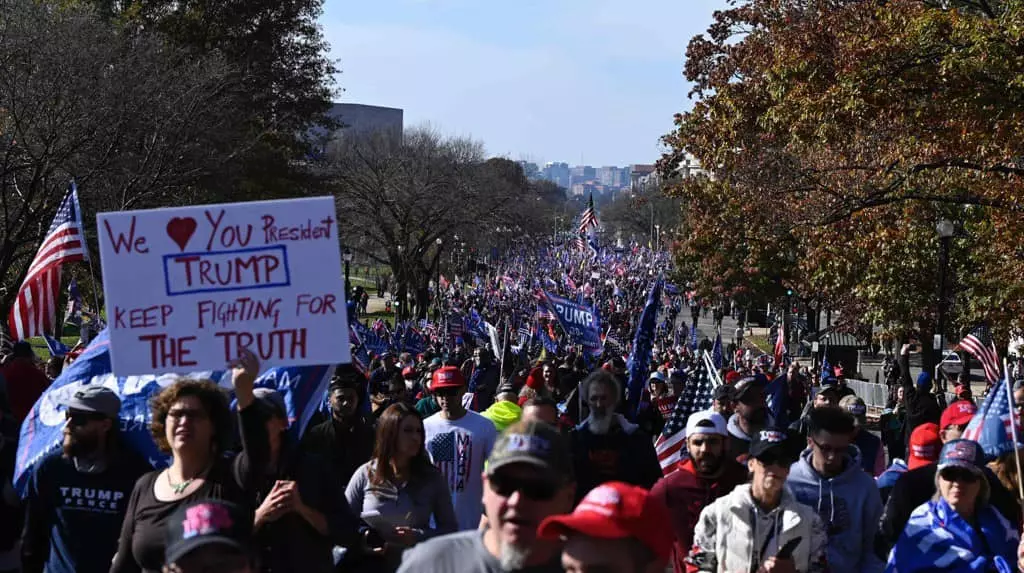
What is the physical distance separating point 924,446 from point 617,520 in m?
5.29

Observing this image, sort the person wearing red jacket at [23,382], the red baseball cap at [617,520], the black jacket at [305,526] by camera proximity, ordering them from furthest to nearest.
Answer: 1. the person wearing red jacket at [23,382]
2. the black jacket at [305,526]
3. the red baseball cap at [617,520]

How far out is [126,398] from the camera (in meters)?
7.05

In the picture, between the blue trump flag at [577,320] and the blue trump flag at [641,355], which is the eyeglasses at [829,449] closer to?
the blue trump flag at [641,355]

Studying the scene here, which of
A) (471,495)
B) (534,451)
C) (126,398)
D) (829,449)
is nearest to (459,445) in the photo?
(471,495)

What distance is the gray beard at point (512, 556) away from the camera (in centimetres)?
352

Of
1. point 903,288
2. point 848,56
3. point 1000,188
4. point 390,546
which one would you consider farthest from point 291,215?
point 903,288

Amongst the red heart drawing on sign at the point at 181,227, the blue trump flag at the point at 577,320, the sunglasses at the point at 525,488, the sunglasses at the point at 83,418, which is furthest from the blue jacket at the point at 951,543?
the blue trump flag at the point at 577,320

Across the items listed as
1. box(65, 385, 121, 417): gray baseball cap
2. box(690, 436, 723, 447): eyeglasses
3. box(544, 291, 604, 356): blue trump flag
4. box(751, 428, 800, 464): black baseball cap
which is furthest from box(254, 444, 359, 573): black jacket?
box(544, 291, 604, 356): blue trump flag

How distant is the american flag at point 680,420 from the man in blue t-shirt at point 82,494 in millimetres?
4433

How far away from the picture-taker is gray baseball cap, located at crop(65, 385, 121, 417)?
5914 millimetres

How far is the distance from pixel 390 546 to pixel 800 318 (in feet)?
193

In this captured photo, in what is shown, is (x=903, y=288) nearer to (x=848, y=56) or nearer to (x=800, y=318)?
(x=848, y=56)

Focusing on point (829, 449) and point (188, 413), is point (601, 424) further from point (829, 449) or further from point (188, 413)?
point (188, 413)

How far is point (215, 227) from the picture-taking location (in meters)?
5.65
